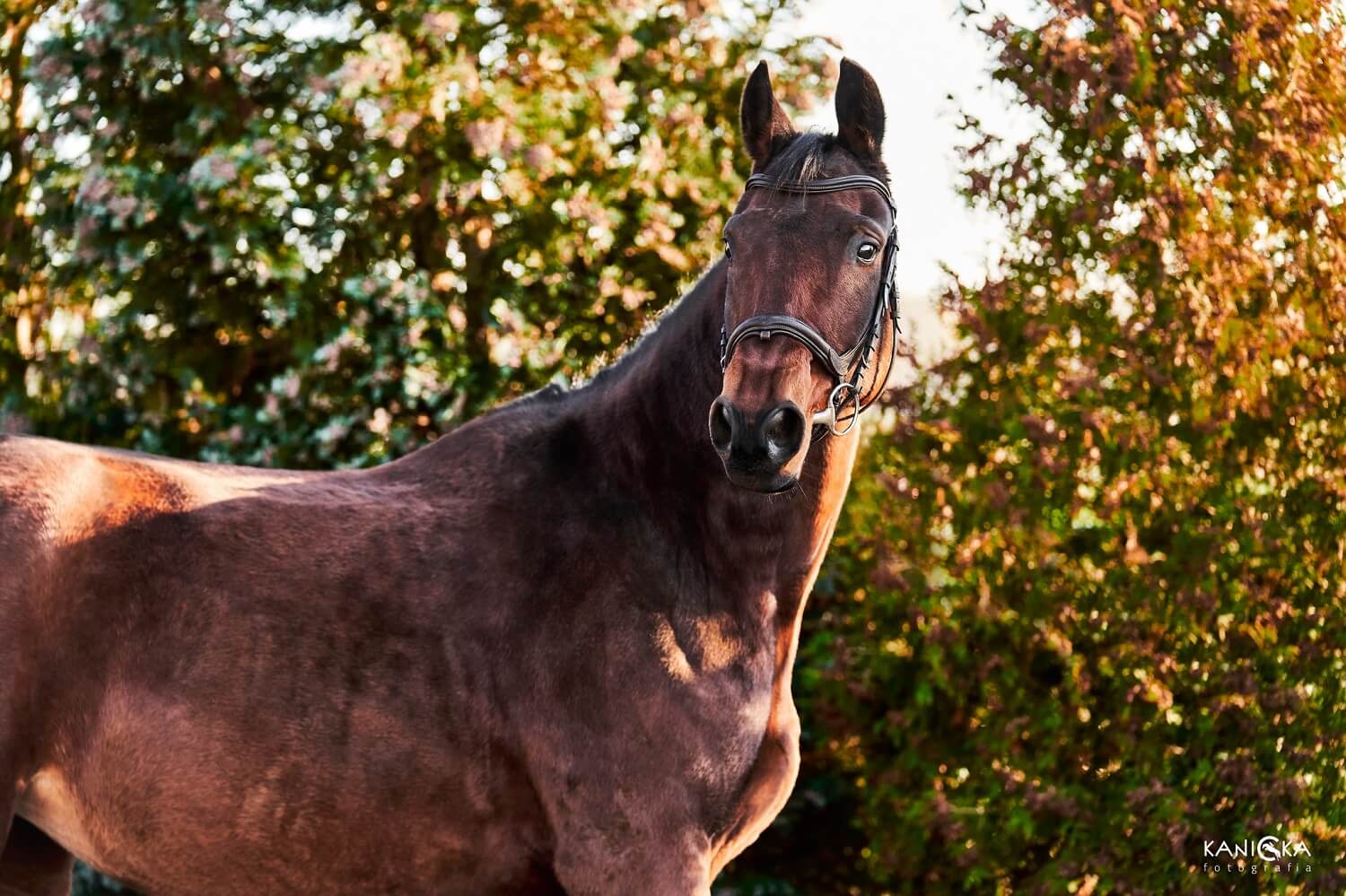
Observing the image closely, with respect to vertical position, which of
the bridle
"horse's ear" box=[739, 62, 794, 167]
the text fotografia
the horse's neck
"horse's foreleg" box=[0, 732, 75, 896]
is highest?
"horse's ear" box=[739, 62, 794, 167]

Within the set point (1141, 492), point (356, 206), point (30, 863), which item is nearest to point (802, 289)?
point (30, 863)

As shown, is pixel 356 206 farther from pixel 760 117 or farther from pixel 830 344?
pixel 830 344

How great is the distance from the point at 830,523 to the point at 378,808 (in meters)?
1.25

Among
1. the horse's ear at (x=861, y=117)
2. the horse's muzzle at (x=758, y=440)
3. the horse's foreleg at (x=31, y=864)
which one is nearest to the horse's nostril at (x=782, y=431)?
the horse's muzzle at (x=758, y=440)

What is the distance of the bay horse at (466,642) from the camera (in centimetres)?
282

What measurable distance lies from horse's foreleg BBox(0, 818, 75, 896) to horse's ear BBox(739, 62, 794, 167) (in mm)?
2466

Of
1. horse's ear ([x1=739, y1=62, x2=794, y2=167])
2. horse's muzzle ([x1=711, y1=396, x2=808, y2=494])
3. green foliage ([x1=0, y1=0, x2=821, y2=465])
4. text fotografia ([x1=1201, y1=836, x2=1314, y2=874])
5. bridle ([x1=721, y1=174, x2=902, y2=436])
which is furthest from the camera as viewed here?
green foliage ([x1=0, y1=0, x2=821, y2=465])

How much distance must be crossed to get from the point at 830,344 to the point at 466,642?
3.53 ft

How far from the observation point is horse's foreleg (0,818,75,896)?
3211 mm

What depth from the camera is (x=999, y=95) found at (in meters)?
5.16

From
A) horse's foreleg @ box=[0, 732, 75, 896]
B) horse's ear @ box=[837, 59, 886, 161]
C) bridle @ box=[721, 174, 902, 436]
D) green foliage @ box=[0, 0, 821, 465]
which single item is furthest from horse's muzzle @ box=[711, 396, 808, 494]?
green foliage @ box=[0, 0, 821, 465]

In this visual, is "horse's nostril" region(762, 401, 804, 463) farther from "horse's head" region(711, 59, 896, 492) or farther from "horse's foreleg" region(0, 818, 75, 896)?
"horse's foreleg" region(0, 818, 75, 896)

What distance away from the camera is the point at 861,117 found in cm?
311

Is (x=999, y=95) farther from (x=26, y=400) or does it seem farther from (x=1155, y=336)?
(x=26, y=400)
